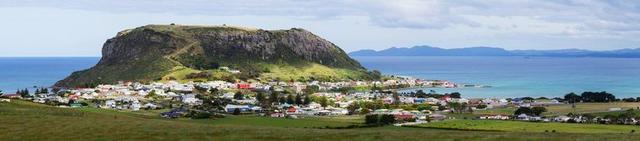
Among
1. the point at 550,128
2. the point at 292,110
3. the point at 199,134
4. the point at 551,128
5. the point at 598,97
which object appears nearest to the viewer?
the point at 199,134

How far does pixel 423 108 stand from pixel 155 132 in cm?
9796

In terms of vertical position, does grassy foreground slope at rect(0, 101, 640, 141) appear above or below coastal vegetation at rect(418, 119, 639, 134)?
above

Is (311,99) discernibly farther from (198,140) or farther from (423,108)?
(198,140)

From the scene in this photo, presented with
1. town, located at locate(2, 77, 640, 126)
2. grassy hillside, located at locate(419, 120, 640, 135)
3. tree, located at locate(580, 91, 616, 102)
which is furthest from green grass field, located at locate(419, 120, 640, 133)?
tree, located at locate(580, 91, 616, 102)

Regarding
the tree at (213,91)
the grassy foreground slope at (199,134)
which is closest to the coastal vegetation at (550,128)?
the grassy foreground slope at (199,134)

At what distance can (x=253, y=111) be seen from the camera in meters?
116

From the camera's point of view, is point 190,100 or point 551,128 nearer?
point 551,128

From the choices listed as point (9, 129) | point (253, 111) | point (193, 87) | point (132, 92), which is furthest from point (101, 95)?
point (9, 129)

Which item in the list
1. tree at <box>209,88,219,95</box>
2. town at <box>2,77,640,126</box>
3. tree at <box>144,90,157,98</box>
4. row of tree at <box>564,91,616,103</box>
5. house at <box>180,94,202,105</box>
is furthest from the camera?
tree at <box>209,88,219,95</box>

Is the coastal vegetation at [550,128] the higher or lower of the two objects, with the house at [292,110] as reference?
higher

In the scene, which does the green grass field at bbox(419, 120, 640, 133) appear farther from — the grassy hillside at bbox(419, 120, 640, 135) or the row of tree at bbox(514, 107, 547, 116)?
the row of tree at bbox(514, 107, 547, 116)

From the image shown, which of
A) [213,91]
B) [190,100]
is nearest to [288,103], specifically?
[190,100]

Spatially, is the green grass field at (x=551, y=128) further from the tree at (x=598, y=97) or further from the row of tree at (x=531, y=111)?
the tree at (x=598, y=97)

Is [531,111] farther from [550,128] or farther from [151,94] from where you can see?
[151,94]
